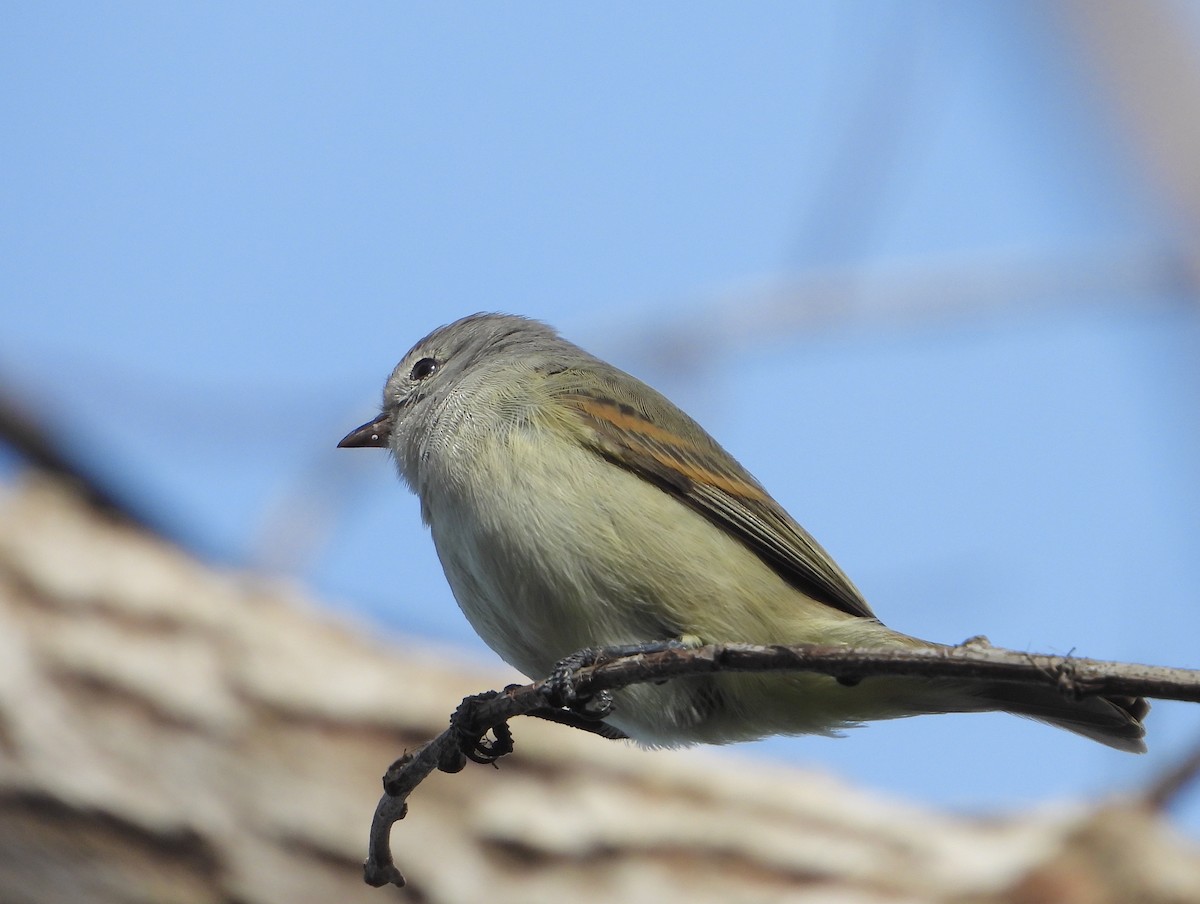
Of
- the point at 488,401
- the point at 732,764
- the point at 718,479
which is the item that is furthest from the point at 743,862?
the point at 488,401

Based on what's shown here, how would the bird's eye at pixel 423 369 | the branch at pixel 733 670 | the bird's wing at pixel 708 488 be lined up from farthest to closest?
the bird's eye at pixel 423 369
the bird's wing at pixel 708 488
the branch at pixel 733 670

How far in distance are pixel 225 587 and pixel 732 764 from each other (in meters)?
2.57

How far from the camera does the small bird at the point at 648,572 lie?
4141 mm

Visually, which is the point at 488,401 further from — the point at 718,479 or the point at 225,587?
the point at 225,587

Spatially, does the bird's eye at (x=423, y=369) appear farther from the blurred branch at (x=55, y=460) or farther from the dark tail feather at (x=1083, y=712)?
the dark tail feather at (x=1083, y=712)

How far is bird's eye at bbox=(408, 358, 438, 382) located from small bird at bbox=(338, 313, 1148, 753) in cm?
87

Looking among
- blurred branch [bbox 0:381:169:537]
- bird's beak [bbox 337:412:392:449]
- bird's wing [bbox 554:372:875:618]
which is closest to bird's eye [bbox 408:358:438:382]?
bird's beak [bbox 337:412:392:449]

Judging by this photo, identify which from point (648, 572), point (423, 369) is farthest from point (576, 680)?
point (423, 369)

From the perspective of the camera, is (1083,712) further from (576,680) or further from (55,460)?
(55,460)

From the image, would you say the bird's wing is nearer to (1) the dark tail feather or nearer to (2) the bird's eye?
(1) the dark tail feather

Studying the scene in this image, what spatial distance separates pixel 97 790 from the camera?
18.3 feet

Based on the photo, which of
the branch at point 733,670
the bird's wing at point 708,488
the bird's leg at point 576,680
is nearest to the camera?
the branch at point 733,670

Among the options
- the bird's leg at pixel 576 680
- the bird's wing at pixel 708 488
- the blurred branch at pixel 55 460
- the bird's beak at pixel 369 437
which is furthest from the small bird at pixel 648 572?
the blurred branch at pixel 55 460

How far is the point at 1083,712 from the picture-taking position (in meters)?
4.24
